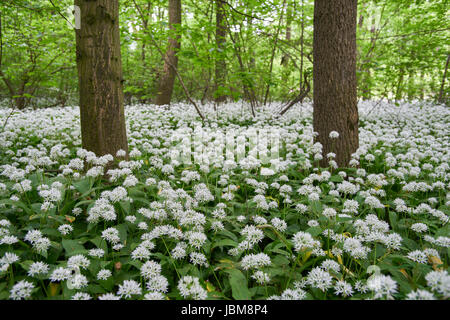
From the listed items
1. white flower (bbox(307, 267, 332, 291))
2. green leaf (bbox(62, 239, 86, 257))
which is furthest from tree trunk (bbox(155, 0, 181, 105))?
white flower (bbox(307, 267, 332, 291))

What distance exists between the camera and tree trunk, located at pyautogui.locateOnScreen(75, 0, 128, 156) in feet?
11.1

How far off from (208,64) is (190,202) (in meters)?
5.40

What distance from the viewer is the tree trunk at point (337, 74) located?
14.2 feet

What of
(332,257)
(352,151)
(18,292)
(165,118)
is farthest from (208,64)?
(18,292)

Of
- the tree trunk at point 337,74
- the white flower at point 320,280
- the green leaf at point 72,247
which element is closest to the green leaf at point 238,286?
the white flower at point 320,280

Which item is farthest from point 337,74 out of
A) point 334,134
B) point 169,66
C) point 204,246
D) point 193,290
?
point 169,66

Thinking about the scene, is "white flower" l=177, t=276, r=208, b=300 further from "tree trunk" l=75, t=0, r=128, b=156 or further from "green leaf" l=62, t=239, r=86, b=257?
"tree trunk" l=75, t=0, r=128, b=156

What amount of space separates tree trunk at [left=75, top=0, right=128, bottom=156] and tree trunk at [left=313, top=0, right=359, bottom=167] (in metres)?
3.22

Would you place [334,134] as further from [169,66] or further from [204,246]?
[169,66]

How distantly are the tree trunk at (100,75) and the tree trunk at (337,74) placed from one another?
3.22 meters

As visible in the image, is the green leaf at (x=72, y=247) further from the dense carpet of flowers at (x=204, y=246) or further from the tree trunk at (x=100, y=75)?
the tree trunk at (x=100, y=75)

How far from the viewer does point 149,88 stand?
42.9 feet
